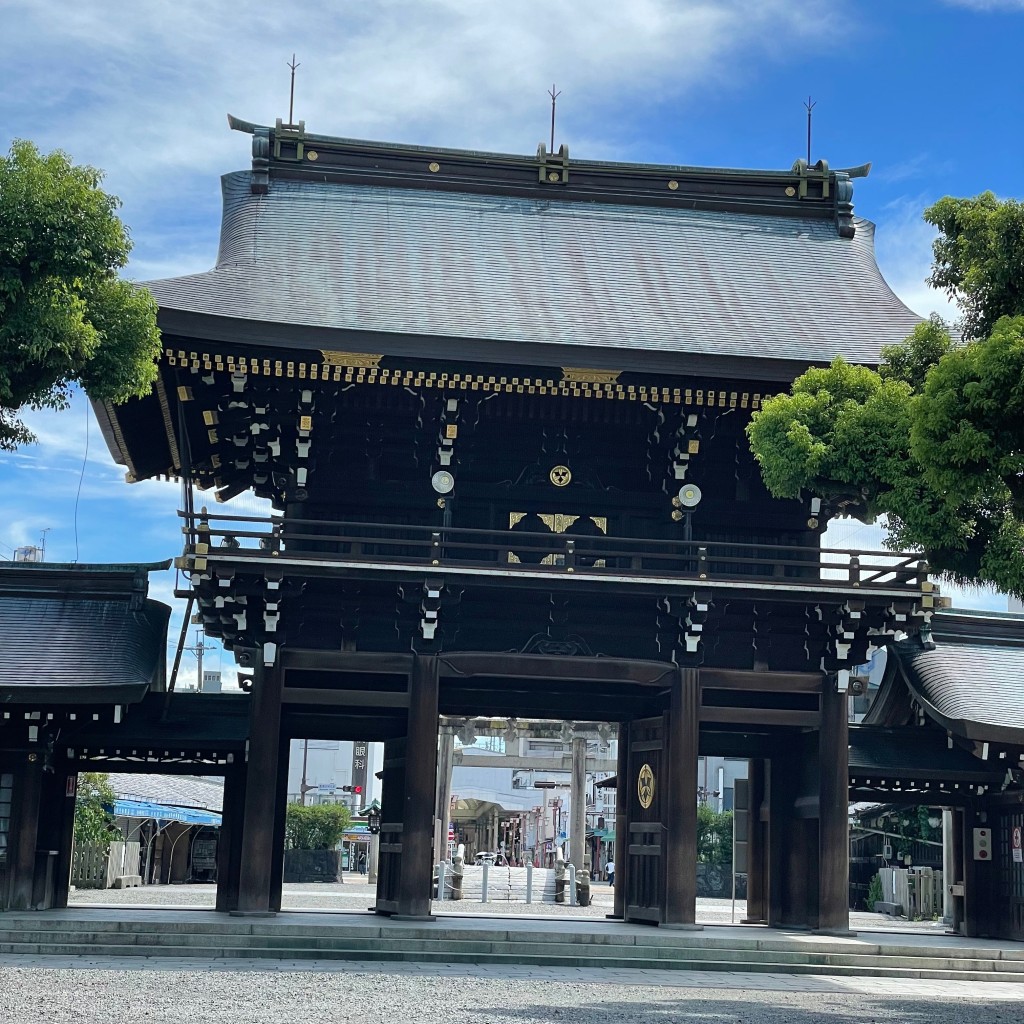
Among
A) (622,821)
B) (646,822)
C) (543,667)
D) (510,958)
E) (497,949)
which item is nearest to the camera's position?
→ (510,958)

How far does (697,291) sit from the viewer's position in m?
26.1

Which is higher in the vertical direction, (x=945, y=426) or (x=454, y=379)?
(x=454, y=379)

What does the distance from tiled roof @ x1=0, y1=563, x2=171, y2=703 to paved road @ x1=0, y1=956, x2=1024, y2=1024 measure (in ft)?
16.3

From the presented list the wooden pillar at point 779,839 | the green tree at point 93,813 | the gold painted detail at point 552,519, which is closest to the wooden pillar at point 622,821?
the wooden pillar at point 779,839

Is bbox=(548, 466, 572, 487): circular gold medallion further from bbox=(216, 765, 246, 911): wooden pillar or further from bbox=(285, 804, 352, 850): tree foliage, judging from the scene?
bbox=(285, 804, 352, 850): tree foliage

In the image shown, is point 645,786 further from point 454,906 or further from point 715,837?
point 715,837

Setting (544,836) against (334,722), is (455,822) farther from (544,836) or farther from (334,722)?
(334,722)

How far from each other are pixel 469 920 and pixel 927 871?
18004 millimetres

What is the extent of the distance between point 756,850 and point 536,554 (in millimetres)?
7297

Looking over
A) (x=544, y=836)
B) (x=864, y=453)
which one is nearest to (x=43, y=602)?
(x=864, y=453)

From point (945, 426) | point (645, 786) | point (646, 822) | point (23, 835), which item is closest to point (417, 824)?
point (646, 822)

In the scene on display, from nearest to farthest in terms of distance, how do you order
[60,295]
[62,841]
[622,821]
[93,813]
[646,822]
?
1. [60,295]
2. [646,822]
3. [62,841]
4. [622,821]
5. [93,813]

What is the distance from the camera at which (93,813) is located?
3762cm

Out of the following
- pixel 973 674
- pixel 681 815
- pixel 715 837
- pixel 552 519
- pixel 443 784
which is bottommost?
pixel 715 837
